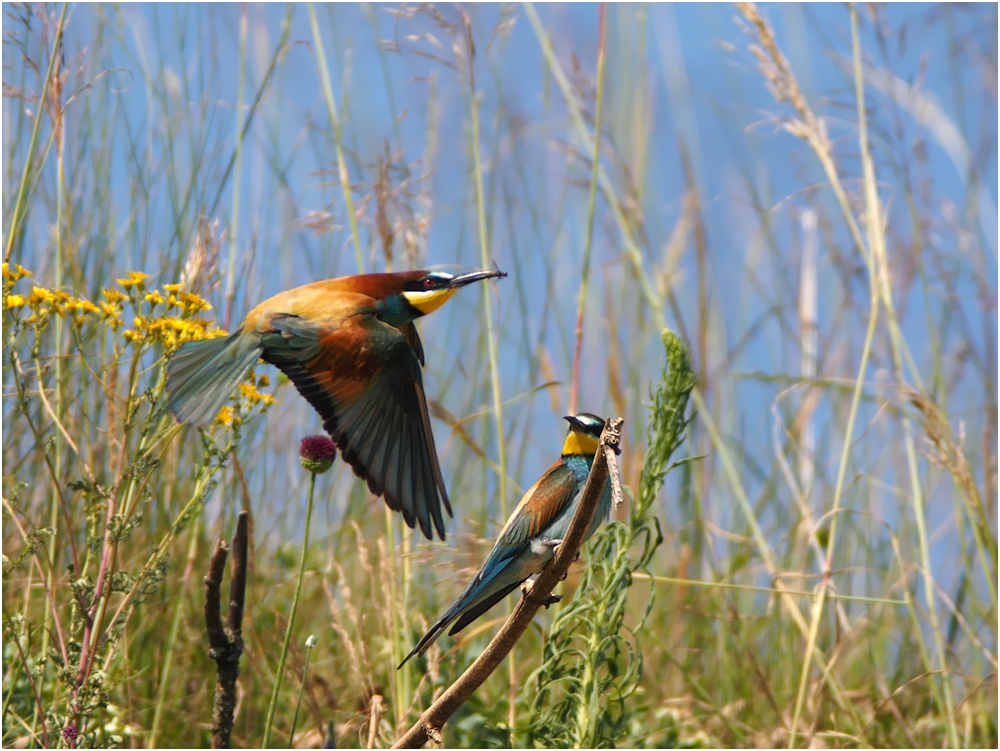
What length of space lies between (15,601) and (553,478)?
1.08 m

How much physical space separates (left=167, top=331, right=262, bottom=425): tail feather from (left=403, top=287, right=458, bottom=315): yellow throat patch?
196mm

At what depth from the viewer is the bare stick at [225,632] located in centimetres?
150

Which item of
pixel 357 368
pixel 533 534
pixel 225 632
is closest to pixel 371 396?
pixel 357 368

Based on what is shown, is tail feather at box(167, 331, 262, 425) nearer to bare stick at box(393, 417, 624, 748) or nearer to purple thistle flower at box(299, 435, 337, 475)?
purple thistle flower at box(299, 435, 337, 475)

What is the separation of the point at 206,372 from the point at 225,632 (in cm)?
50

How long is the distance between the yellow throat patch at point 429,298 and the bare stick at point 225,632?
0.44 m

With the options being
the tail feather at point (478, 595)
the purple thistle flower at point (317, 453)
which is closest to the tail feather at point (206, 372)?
the purple thistle flower at point (317, 453)

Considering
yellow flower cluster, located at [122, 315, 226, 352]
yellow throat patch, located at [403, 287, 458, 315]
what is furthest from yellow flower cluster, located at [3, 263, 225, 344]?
yellow throat patch, located at [403, 287, 458, 315]

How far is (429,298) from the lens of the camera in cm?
128

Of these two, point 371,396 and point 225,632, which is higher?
point 371,396

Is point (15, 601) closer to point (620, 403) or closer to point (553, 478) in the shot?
point (553, 478)

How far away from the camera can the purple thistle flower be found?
4.05 feet

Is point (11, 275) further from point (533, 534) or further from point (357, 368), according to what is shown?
point (533, 534)

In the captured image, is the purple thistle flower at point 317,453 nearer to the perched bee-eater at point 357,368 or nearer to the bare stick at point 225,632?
the perched bee-eater at point 357,368
